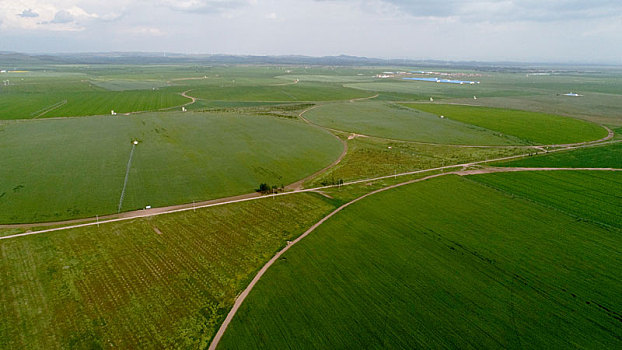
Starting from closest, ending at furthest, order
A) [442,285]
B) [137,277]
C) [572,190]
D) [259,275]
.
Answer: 1. [442,285]
2. [137,277]
3. [259,275]
4. [572,190]

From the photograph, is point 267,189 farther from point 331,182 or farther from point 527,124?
point 527,124

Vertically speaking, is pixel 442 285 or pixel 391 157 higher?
pixel 391 157

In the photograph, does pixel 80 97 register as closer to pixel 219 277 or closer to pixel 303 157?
pixel 303 157

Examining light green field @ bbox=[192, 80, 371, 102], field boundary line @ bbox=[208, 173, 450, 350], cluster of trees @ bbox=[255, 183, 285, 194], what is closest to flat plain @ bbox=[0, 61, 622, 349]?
field boundary line @ bbox=[208, 173, 450, 350]

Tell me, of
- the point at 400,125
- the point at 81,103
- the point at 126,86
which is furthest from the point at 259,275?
the point at 126,86

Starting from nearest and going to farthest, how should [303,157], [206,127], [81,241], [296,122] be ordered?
[81,241] → [303,157] → [206,127] → [296,122]

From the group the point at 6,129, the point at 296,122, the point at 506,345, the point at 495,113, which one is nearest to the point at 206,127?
the point at 296,122
